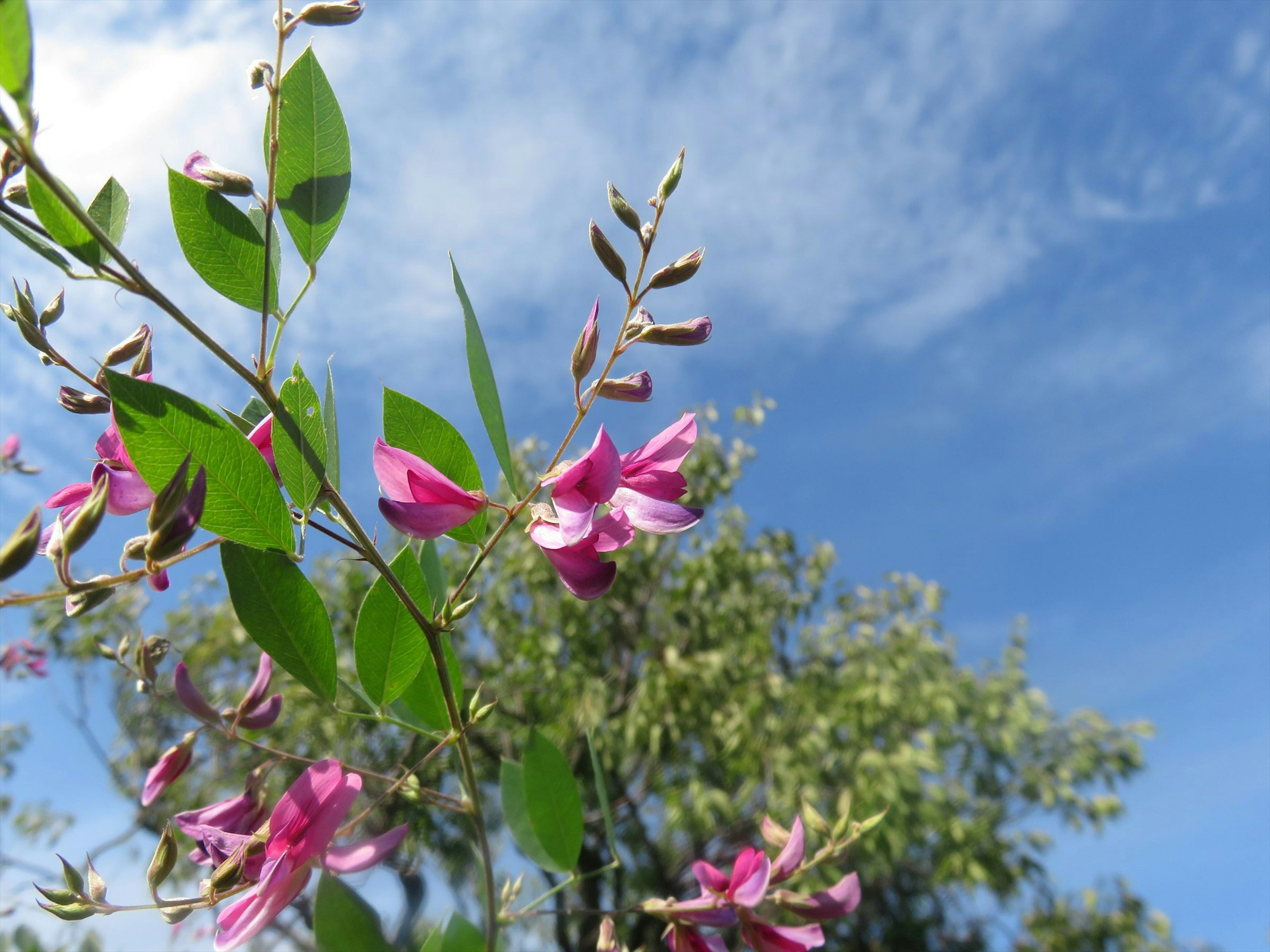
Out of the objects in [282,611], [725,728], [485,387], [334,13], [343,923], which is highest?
[725,728]

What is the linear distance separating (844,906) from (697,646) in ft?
11.5

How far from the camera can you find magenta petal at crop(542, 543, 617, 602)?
366 millimetres

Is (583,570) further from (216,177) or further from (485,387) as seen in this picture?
(216,177)

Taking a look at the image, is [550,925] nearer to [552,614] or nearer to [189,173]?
[552,614]

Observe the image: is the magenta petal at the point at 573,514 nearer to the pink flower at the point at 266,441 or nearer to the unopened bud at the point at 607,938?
the pink flower at the point at 266,441

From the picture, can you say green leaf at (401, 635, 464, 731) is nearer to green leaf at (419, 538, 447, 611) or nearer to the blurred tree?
green leaf at (419, 538, 447, 611)

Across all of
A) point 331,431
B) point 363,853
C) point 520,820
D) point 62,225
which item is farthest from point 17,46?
point 520,820

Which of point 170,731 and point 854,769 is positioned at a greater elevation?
point 854,769

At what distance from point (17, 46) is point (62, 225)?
3.0 inches

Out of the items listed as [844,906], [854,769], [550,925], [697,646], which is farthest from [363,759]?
[844,906]

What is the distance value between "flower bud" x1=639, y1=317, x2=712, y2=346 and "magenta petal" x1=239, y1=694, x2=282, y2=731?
1.04 ft

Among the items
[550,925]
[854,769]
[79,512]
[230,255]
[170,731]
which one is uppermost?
[854,769]

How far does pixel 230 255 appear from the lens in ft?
1.28

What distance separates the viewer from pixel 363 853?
427mm
